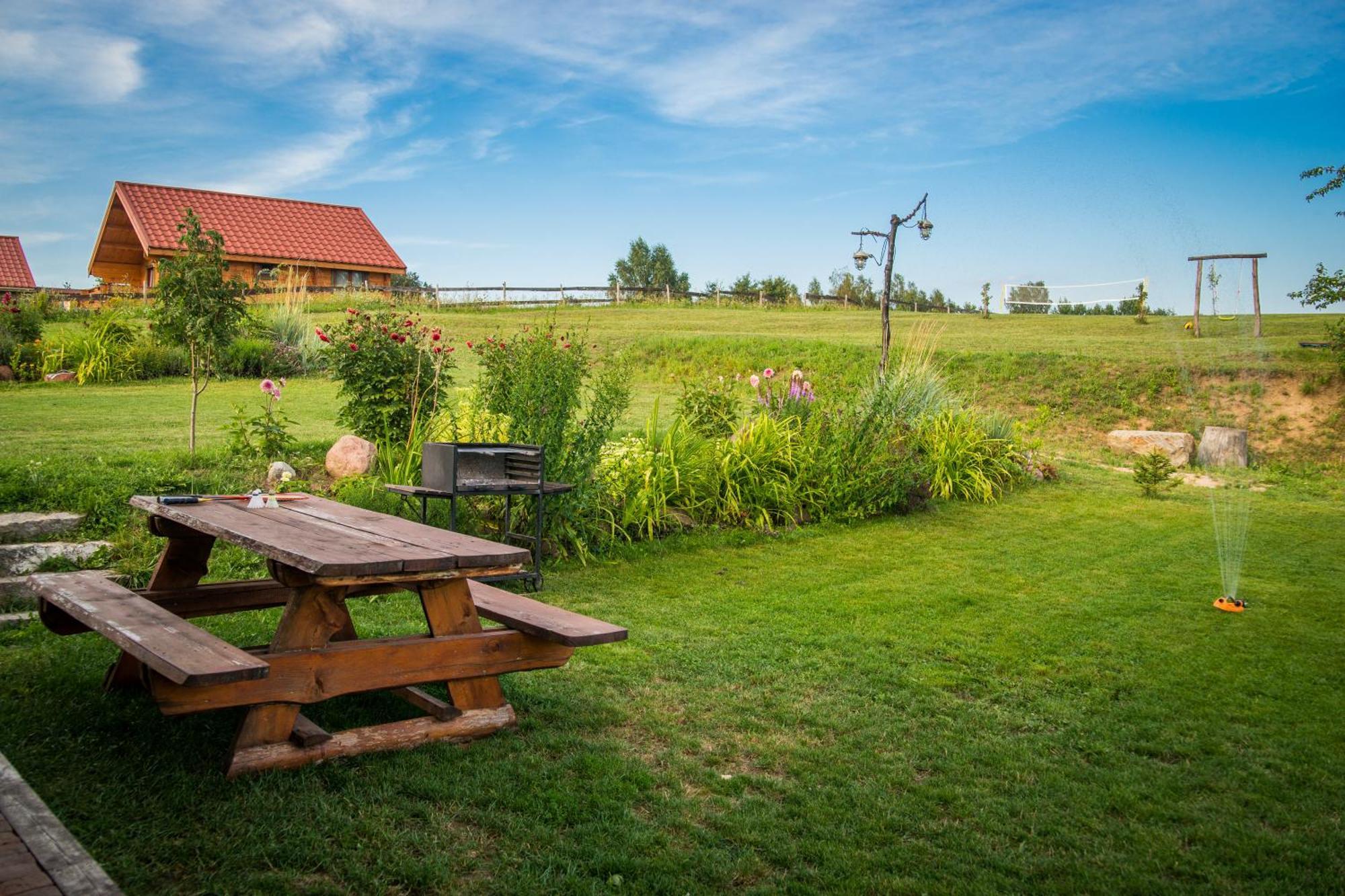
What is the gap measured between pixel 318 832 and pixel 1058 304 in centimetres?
3297

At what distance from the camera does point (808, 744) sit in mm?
3934

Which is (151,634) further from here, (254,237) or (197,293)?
(254,237)

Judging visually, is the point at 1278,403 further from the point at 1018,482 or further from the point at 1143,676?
the point at 1143,676

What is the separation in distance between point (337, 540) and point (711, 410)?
6945 millimetres

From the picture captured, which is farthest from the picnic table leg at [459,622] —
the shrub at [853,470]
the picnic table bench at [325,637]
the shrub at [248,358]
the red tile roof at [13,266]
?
the red tile roof at [13,266]

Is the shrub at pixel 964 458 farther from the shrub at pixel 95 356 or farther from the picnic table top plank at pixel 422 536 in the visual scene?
the shrub at pixel 95 356

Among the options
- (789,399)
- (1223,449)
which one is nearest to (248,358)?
(789,399)

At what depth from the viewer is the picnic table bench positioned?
3068 mm

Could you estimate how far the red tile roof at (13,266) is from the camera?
1442 inches

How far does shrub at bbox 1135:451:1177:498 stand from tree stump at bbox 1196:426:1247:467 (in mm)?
2557

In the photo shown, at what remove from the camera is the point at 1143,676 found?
5.10 m

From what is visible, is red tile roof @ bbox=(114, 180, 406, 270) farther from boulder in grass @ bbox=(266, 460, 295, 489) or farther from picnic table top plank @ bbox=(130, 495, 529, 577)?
picnic table top plank @ bbox=(130, 495, 529, 577)

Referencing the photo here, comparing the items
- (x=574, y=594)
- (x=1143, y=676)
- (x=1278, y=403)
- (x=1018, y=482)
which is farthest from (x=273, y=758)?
(x=1278, y=403)

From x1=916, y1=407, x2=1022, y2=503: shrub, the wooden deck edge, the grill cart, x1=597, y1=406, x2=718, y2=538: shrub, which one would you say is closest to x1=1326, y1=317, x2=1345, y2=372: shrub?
x1=916, y1=407, x2=1022, y2=503: shrub
